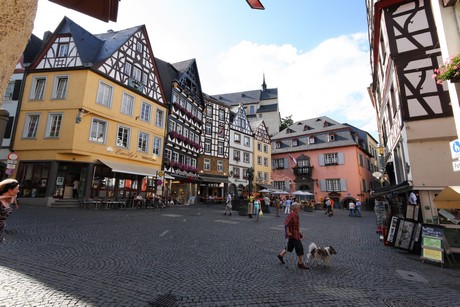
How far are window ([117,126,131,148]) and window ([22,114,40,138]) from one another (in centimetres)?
552

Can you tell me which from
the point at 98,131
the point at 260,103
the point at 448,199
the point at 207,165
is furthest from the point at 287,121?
the point at 448,199

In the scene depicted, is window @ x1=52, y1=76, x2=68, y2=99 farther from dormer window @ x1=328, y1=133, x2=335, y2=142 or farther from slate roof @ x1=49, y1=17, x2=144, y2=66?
dormer window @ x1=328, y1=133, x2=335, y2=142

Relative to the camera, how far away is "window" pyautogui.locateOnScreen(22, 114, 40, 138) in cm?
1856

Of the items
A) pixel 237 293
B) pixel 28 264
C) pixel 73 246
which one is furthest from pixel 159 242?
pixel 237 293

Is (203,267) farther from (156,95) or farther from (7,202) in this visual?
(156,95)

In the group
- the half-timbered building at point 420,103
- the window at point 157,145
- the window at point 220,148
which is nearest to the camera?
the half-timbered building at point 420,103

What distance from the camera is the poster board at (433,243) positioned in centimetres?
716

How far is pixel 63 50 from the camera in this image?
64.8ft

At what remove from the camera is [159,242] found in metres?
8.29

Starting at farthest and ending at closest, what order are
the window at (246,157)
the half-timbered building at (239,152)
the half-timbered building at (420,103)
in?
the window at (246,157) → the half-timbered building at (239,152) → the half-timbered building at (420,103)

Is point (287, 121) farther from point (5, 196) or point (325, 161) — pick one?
point (5, 196)

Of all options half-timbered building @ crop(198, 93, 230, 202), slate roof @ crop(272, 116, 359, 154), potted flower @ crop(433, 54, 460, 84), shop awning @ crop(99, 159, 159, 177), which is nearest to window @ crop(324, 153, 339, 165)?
slate roof @ crop(272, 116, 359, 154)

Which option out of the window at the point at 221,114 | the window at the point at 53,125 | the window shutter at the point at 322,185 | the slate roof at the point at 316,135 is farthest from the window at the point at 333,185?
the window at the point at 53,125

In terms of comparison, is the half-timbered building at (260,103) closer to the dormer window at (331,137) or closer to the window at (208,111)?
the dormer window at (331,137)
